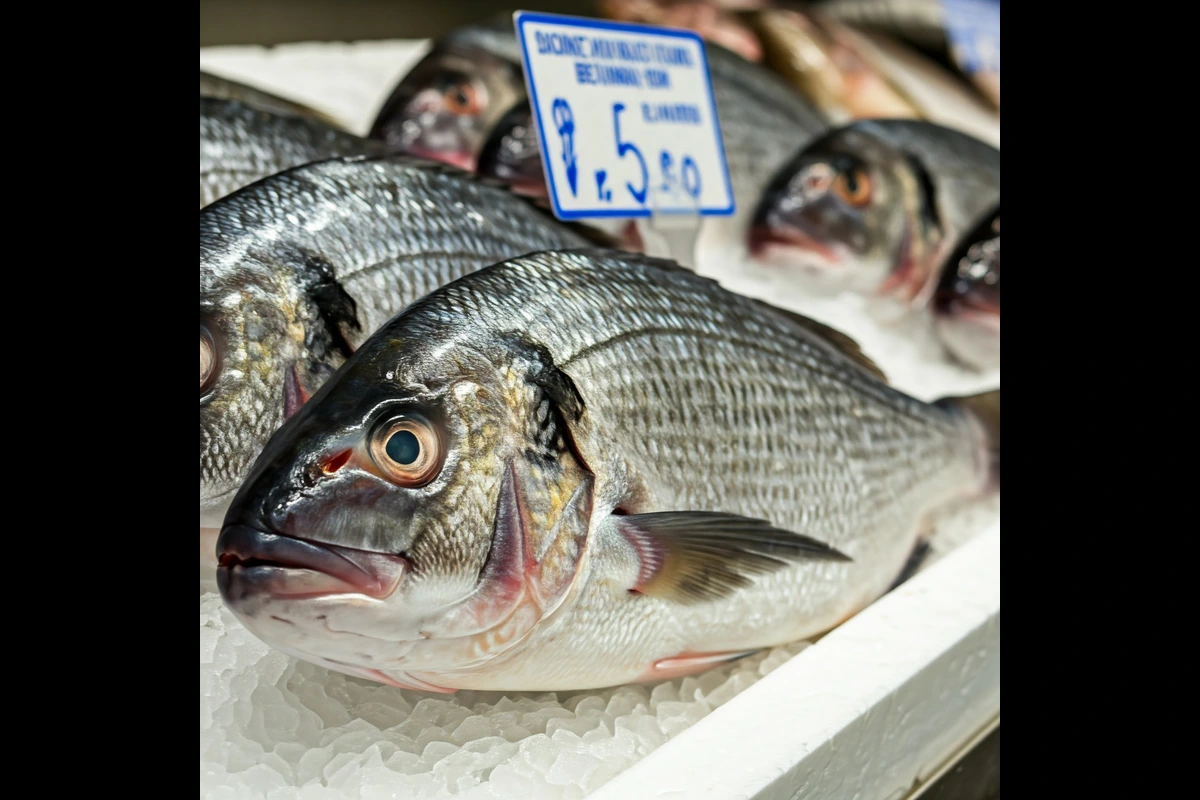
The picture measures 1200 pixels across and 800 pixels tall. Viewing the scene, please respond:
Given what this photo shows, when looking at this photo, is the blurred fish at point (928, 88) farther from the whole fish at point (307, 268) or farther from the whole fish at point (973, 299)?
the whole fish at point (307, 268)

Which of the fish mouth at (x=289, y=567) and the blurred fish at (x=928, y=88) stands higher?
the blurred fish at (x=928, y=88)

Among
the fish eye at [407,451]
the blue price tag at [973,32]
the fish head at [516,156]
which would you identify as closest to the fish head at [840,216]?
the fish head at [516,156]

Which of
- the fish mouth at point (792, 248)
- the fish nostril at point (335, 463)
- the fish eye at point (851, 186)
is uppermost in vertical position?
the fish eye at point (851, 186)

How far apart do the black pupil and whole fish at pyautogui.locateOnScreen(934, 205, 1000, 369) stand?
52.6 inches

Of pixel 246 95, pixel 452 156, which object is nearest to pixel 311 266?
pixel 246 95

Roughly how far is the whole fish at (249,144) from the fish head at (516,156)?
1.25 feet

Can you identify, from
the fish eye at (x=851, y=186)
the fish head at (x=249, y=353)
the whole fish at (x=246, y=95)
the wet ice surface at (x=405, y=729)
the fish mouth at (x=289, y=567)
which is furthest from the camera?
the fish eye at (x=851, y=186)

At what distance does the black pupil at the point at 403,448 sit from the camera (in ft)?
2.79

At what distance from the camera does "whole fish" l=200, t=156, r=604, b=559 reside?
3.39ft

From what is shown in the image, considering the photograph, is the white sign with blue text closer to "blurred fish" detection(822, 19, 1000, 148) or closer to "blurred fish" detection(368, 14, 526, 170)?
"blurred fish" detection(368, 14, 526, 170)

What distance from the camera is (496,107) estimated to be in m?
2.18

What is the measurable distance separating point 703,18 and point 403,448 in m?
2.48

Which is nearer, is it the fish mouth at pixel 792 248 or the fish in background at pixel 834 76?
the fish mouth at pixel 792 248

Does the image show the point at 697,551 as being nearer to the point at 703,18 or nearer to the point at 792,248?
the point at 792,248
